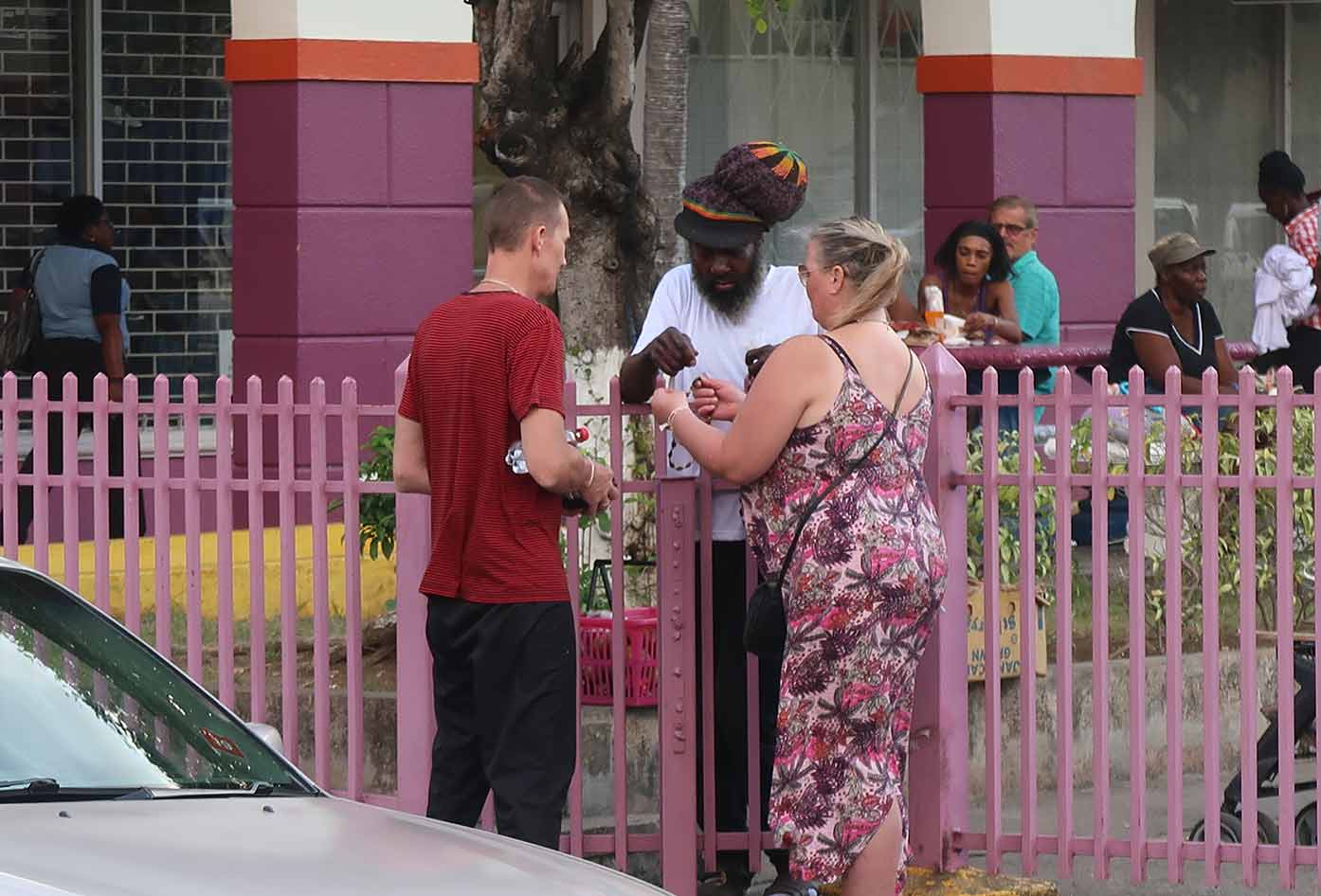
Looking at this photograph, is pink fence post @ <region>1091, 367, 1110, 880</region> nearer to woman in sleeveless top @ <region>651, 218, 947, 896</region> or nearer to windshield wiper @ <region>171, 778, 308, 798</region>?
woman in sleeveless top @ <region>651, 218, 947, 896</region>

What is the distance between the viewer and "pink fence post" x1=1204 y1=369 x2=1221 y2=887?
661 centimetres

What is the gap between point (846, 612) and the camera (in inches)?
234

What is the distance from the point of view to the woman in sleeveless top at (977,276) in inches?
417

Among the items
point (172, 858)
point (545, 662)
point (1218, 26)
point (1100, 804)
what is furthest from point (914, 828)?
point (1218, 26)

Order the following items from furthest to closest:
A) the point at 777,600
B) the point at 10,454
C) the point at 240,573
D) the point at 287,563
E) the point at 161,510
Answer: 1. the point at 240,573
2. the point at 10,454
3. the point at 161,510
4. the point at 287,563
5. the point at 777,600

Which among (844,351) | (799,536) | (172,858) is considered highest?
(844,351)

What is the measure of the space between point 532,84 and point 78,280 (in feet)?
7.51

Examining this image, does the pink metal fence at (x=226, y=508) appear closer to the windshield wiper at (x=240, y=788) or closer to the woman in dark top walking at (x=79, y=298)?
the windshield wiper at (x=240, y=788)

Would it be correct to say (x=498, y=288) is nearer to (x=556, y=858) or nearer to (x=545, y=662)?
(x=545, y=662)

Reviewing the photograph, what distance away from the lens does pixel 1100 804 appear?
6.84 m

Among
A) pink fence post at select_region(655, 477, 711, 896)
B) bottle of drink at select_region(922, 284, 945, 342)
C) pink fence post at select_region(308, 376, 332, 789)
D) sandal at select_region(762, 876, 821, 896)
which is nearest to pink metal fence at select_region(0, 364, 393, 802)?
pink fence post at select_region(308, 376, 332, 789)

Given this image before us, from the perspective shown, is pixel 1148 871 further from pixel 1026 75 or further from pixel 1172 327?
pixel 1026 75


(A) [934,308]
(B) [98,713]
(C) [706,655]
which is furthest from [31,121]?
(B) [98,713]

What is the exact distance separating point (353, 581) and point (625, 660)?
32.9 inches
